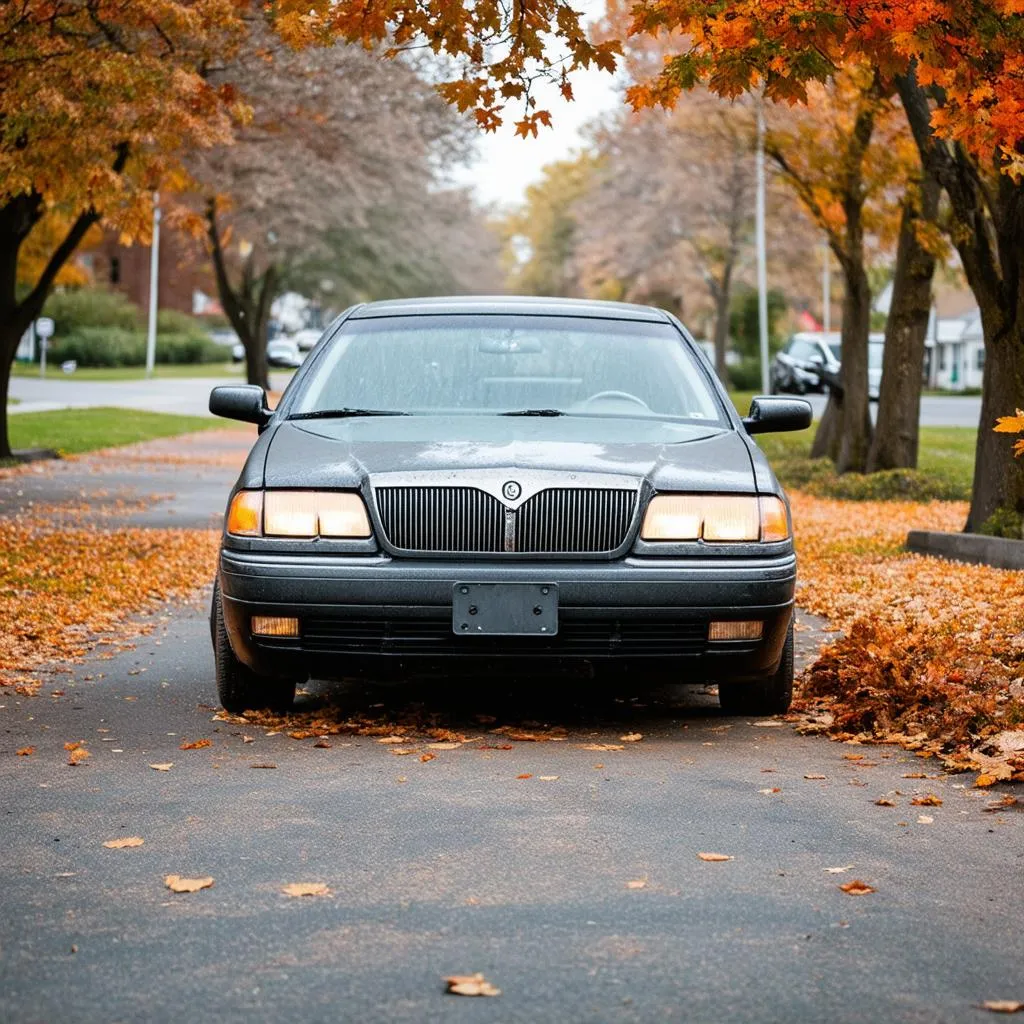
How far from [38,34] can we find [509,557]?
999 centimetres

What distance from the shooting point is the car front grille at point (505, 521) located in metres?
6.44

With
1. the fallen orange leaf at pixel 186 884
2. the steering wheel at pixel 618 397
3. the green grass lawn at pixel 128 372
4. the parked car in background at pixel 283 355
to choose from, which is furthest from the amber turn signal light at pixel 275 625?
the parked car in background at pixel 283 355

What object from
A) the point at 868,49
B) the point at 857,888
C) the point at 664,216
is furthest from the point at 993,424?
the point at 664,216

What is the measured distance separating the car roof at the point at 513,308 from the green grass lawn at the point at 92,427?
2056 cm

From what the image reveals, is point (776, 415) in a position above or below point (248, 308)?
below

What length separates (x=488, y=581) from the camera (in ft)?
20.9

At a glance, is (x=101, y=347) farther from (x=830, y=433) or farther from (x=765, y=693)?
(x=765, y=693)

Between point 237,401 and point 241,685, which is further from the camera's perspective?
point 237,401

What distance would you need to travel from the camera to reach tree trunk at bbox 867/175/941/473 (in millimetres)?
21031

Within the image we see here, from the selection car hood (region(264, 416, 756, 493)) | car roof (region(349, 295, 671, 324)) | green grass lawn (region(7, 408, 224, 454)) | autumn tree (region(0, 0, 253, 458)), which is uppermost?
autumn tree (region(0, 0, 253, 458))

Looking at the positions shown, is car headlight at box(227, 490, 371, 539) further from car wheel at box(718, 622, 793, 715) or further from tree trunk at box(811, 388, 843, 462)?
tree trunk at box(811, 388, 843, 462)

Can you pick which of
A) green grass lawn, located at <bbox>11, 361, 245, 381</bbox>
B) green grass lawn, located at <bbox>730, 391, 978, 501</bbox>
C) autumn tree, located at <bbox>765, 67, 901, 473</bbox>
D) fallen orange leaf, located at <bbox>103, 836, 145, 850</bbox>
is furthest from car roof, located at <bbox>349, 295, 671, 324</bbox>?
green grass lawn, located at <bbox>11, 361, 245, 381</bbox>

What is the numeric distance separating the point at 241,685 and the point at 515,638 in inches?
49.0

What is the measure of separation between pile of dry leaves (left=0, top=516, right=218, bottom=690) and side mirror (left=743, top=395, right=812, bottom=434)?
324 centimetres
